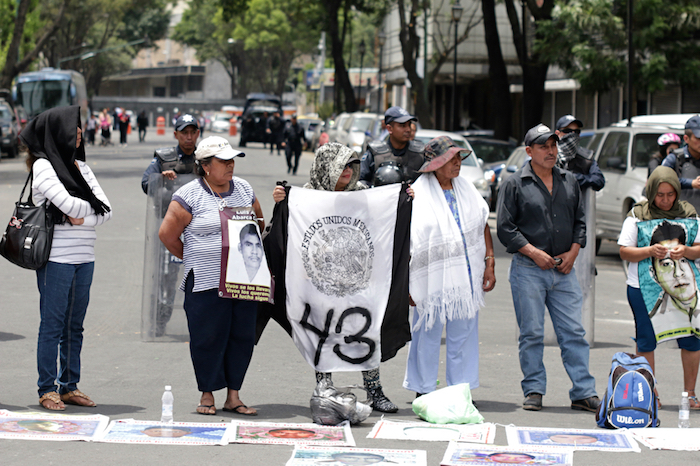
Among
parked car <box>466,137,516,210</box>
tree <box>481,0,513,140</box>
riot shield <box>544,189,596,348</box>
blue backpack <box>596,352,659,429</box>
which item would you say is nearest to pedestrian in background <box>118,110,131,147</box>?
tree <box>481,0,513,140</box>

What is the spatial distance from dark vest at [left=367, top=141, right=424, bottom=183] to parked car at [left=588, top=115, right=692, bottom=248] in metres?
6.75

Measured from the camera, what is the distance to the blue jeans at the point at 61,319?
6375 millimetres

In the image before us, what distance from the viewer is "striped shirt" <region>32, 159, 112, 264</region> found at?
6242 millimetres

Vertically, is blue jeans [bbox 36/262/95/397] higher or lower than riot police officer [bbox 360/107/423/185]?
lower

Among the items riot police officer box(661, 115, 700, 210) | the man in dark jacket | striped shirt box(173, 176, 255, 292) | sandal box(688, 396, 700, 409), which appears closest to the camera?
striped shirt box(173, 176, 255, 292)

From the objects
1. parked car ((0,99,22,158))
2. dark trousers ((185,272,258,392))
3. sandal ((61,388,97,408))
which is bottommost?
sandal ((61,388,97,408))

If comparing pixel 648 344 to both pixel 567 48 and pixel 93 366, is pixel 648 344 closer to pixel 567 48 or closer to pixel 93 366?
pixel 93 366

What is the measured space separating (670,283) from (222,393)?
11.0 feet

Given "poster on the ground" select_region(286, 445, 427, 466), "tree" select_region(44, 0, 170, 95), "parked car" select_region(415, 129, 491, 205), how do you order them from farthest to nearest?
"tree" select_region(44, 0, 170, 95) → "parked car" select_region(415, 129, 491, 205) → "poster on the ground" select_region(286, 445, 427, 466)

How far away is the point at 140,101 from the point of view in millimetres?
104312

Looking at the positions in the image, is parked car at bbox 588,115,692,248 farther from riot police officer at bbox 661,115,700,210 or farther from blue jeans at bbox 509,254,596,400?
blue jeans at bbox 509,254,596,400

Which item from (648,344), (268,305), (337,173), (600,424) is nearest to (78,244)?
(268,305)

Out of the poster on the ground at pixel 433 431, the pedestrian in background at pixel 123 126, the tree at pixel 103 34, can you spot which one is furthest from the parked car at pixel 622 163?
the tree at pixel 103 34

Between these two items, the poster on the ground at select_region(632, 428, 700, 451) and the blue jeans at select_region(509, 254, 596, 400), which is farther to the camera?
the blue jeans at select_region(509, 254, 596, 400)
